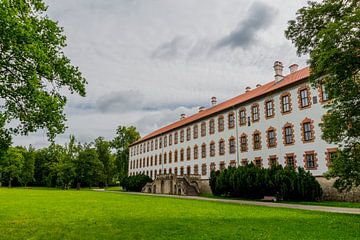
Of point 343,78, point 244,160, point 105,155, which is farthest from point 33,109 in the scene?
point 105,155

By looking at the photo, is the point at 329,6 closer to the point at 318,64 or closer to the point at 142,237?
the point at 318,64

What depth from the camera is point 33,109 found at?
38.7 feet

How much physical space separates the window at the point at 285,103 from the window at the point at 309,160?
14.3ft

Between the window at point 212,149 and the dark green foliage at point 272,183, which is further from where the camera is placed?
the window at point 212,149

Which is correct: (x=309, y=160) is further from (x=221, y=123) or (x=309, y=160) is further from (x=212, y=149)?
(x=212, y=149)

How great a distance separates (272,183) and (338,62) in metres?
13.6

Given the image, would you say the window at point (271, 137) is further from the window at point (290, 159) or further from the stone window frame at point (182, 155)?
the stone window frame at point (182, 155)

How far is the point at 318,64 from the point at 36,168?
85166 mm

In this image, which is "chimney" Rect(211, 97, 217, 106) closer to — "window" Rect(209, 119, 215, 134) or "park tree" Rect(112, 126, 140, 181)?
"window" Rect(209, 119, 215, 134)

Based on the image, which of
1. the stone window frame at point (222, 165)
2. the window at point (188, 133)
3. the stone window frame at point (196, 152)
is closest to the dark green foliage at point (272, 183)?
the stone window frame at point (222, 165)

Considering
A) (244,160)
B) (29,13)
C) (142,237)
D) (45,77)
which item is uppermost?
(29,13)

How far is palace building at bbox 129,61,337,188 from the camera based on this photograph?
25.3m

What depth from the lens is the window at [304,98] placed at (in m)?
26.0

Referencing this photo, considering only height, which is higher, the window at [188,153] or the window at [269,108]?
the window at [269,108]
